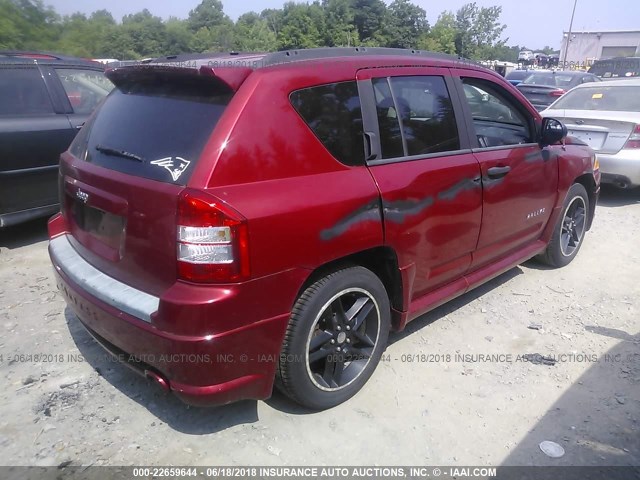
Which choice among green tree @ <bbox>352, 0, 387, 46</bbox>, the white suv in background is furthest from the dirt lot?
green tree @ <bbox>352, 0, 387, 46</bbox>

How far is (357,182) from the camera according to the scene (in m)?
2.58

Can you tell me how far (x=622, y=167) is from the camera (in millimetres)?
6398

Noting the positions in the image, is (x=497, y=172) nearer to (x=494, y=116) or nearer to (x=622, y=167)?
(x=494, y=116)

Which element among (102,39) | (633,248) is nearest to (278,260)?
(633,248)

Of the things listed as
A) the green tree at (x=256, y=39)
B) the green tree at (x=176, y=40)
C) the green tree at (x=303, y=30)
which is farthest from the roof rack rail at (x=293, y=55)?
the green tree at (x=176, y=40)

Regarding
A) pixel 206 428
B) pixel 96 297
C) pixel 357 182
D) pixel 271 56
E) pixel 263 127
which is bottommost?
pixel 206 428

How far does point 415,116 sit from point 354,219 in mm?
885

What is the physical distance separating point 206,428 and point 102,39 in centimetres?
5934

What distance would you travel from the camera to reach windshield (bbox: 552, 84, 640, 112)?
6.92m

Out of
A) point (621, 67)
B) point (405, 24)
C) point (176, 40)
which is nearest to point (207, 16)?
point (176, 40)

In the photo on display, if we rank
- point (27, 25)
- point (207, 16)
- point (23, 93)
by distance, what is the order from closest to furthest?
1. point (23, 93)
2. point (27, 25)
3. point (207, 16)

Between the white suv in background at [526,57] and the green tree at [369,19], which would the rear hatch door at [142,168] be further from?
the green tree at [369,19]

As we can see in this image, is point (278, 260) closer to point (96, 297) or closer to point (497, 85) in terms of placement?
point (96, 297)

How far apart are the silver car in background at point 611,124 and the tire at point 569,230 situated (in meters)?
2.03
